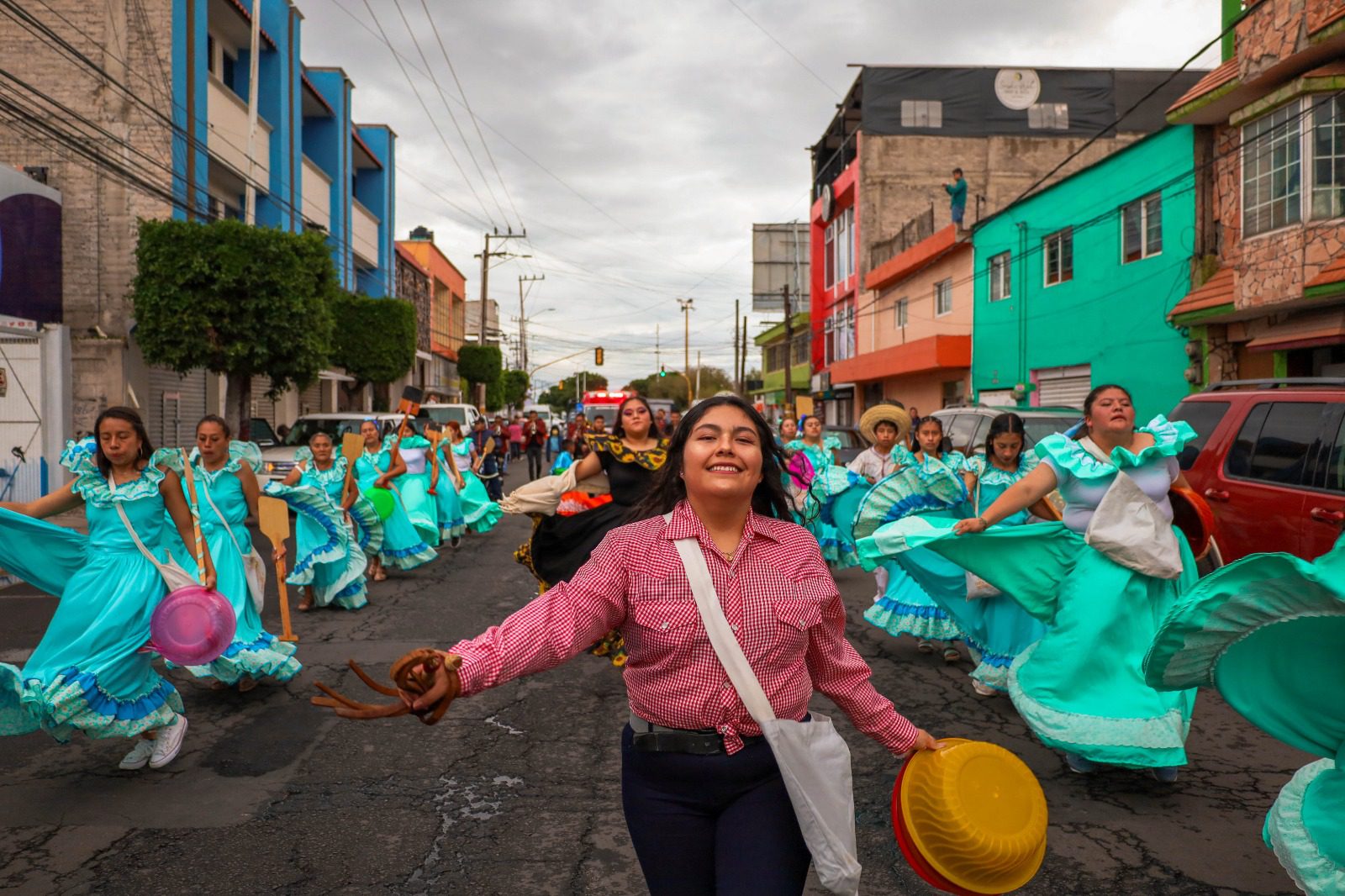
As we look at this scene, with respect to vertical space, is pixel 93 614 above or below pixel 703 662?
below

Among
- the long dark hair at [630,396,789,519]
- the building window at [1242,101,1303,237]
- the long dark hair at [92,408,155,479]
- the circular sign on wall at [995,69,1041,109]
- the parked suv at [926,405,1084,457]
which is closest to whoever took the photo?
the long dark hair at [630,396,789,519]

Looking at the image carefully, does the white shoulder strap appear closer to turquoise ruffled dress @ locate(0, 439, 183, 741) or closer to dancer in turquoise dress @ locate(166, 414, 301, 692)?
turquoise ruffled dress @ locate(0, 439, 183, 741)

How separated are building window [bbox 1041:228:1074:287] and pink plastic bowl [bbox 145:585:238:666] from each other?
Result: 2116cm

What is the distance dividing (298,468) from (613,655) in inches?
210

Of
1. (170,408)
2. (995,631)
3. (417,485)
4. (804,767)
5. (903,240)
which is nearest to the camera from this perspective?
(804,767)

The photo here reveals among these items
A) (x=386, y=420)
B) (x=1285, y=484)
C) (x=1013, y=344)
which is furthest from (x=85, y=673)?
(x=1013, y=344)

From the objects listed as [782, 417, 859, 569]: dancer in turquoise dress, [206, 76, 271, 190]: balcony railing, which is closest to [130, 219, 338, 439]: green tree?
[206, 76, 271, 190]: balcony railing

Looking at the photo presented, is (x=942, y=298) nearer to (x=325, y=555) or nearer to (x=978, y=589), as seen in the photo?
(x=325, y=555)

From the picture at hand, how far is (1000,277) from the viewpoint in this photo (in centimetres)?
2669

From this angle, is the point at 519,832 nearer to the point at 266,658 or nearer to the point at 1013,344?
the point at 266,658

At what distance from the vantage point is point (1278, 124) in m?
14.8

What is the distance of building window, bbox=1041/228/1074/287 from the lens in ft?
75.1

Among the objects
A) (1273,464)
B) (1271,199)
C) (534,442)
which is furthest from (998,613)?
(534,442)

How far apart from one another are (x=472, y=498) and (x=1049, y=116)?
29.2 meters
